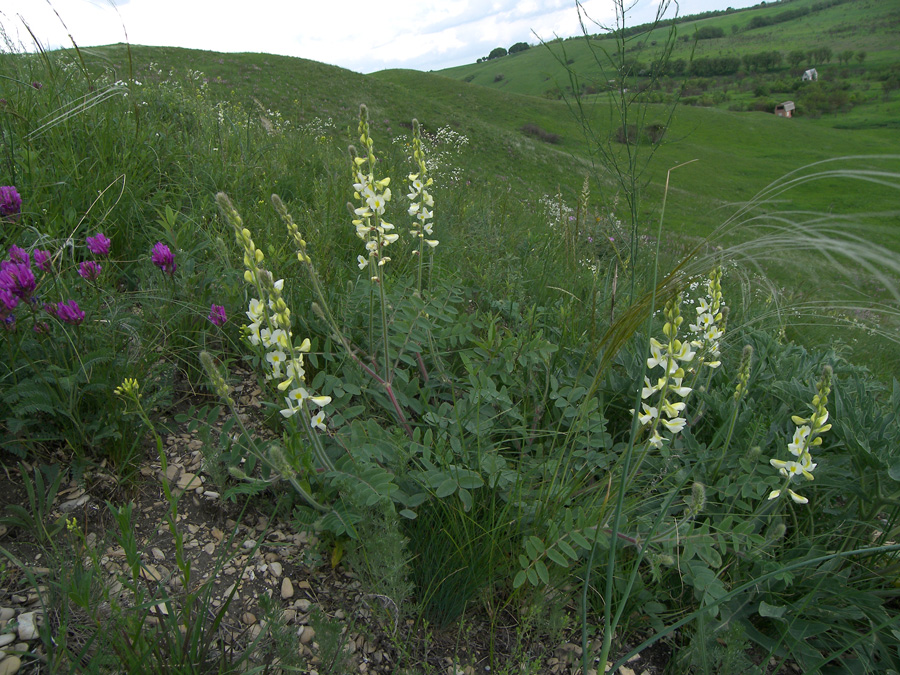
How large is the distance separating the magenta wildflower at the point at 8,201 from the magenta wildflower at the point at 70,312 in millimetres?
829

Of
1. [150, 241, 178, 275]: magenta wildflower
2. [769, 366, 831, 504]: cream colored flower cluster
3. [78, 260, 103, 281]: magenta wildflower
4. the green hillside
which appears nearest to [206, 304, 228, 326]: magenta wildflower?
[150, 241, 178, 275]: magenta wildflower

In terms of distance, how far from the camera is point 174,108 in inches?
206

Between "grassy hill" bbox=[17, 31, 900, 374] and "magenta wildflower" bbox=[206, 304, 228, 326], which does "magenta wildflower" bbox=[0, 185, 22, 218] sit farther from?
"grassy hill" bbox=[17, 31, 900, 374]

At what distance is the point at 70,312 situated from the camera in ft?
6.18

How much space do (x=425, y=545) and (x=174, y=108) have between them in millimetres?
5452

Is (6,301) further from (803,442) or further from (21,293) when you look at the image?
(803,442)

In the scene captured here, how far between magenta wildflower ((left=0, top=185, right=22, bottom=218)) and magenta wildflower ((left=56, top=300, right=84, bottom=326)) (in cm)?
83

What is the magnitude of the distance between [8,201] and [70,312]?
930 millimetres

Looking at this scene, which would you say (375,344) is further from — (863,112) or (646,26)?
(863,112)

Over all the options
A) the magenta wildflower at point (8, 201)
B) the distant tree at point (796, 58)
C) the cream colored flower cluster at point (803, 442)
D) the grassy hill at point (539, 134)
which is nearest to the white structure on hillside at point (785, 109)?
the grassy hill at point (539, 134)

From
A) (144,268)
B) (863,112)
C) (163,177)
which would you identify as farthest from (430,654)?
(863,112)

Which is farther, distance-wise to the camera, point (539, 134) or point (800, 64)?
point (800, 64)

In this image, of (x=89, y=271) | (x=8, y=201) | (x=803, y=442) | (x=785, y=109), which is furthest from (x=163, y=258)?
(x=785, y=109)

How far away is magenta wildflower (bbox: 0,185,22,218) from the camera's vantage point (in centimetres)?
229
